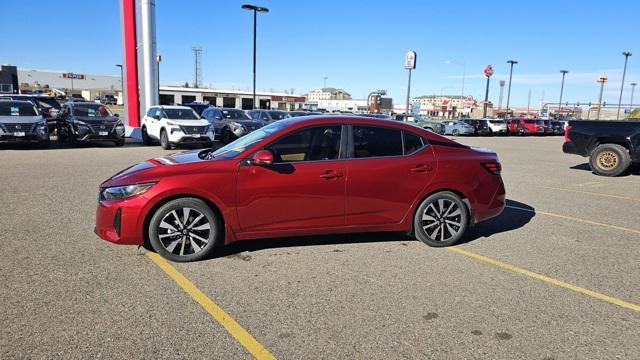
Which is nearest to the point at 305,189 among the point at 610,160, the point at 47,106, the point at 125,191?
the point at 125,191

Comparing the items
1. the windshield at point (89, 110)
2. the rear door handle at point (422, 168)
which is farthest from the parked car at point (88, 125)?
the rear door handle at point (422, 168)

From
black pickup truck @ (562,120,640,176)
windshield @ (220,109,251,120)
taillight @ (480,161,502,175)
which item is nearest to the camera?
taillight @ (480,161,502,175)

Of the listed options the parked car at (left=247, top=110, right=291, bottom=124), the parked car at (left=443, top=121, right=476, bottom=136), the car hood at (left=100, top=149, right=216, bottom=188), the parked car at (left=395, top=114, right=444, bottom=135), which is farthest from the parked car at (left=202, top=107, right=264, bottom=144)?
the parked car at (left=443, top=121, right=476, bottom=136)

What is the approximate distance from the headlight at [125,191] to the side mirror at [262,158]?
1048mm

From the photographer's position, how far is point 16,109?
50.6ft

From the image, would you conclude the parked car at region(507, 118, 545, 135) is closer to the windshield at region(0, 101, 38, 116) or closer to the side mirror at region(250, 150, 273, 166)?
the windshield at region(0, 101, 38, 116)

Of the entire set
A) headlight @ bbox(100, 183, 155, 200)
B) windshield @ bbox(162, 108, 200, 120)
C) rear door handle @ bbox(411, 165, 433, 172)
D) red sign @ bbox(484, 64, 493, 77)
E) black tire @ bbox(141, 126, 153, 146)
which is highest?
red sign @ bbox(484, 64, 493, 77)

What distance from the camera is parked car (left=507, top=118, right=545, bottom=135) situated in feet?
125

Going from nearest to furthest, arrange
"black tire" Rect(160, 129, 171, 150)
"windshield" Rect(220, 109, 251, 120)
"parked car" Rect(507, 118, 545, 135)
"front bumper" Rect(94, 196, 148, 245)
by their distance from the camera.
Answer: "front bumper" Rect(94, 196, 148, 245) → "black tire" Rect(160, 129, 171, 150) → "windshield" Rect(220, 109, 251, 120) → "parked car" Rect(507, 118, 545, 135)

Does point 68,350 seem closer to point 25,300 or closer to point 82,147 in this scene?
point 25,300

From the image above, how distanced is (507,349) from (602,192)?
7.91 m

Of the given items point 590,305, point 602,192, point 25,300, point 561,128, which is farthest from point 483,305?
point 561,128

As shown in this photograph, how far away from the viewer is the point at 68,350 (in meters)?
2.99

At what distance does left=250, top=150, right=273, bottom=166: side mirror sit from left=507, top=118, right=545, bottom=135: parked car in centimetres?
3721
